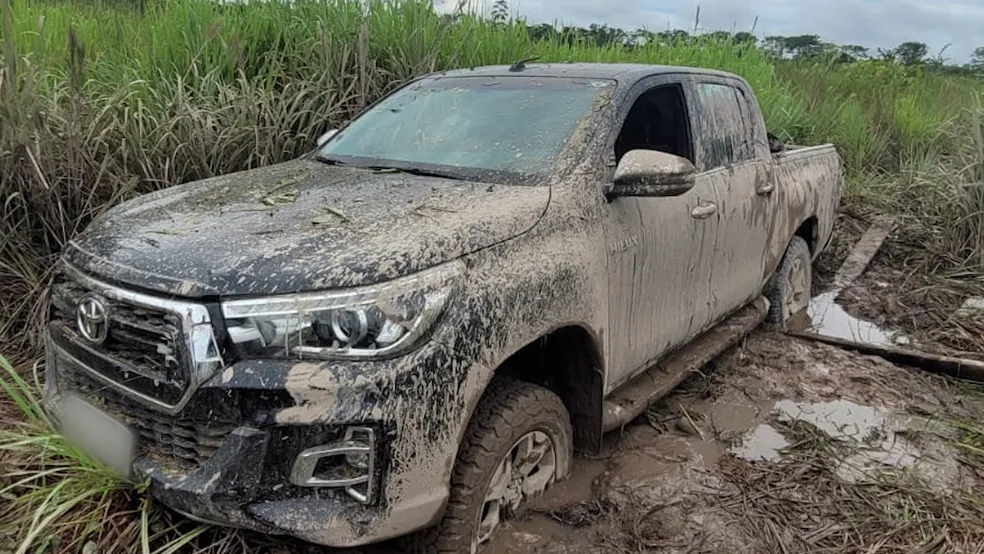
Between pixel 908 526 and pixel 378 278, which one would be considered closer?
pixel 378 278

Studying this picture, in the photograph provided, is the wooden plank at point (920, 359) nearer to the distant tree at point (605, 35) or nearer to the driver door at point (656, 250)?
the driver door at point (656, 250)

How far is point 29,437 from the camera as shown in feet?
8.96

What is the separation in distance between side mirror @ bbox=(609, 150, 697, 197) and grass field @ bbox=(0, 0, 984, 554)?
6.22 ft

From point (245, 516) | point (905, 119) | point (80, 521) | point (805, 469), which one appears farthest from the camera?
point (905, 119)

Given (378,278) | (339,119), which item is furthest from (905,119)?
(378,278)

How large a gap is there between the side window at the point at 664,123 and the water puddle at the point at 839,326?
2165 mm

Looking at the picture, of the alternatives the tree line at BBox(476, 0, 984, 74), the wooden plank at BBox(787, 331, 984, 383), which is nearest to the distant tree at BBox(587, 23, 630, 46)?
the tree line at BBox(476, 0, 984, 74)

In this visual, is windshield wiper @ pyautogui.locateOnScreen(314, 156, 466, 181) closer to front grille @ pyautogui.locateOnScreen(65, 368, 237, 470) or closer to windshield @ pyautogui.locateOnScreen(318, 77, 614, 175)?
windshield @ pyautogui.locateOnScreen(318, 77, 614, 175)

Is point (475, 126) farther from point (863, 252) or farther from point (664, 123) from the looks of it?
point (863, 252)

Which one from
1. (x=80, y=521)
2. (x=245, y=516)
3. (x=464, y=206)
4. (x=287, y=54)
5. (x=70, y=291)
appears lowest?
(x=80, y=521)

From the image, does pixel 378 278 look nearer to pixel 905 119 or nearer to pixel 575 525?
pixel 575 525

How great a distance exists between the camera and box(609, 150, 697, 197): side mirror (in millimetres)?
2857

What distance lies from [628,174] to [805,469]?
160 cm

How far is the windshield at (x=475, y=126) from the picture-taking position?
3084 mm
